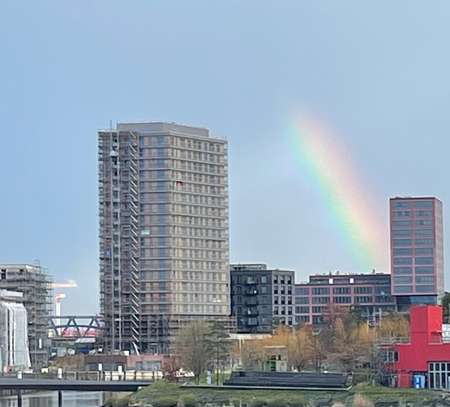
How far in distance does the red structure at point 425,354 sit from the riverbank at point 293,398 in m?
1.98

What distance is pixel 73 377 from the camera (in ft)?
296

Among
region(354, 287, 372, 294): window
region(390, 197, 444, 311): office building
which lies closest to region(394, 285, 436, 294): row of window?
region(390, 197, 444, 311): office building

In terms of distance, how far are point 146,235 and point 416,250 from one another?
47.3 meters

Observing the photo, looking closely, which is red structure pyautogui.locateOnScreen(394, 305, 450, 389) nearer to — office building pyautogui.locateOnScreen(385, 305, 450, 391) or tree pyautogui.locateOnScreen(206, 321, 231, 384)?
office building pyautogui.locateOnScreen(385, 305, 450, 391)

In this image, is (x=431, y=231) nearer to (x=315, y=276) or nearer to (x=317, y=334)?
(x=315, y=276)

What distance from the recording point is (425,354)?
63.2 metres

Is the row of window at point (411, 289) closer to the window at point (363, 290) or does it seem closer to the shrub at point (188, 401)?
the window at point (363, 290)

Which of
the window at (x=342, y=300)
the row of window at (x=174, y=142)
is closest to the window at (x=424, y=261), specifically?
the window at (x=342, y=300)

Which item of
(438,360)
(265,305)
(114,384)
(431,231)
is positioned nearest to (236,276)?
(265,305)

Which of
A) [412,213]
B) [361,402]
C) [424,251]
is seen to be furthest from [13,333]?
[412,213]

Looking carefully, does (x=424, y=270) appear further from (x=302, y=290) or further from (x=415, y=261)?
(x=302, y=290)

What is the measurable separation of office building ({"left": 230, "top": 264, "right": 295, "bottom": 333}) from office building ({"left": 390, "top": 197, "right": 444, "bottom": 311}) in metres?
16.5

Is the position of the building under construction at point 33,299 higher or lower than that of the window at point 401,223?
lower

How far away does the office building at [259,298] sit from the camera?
448 feet
